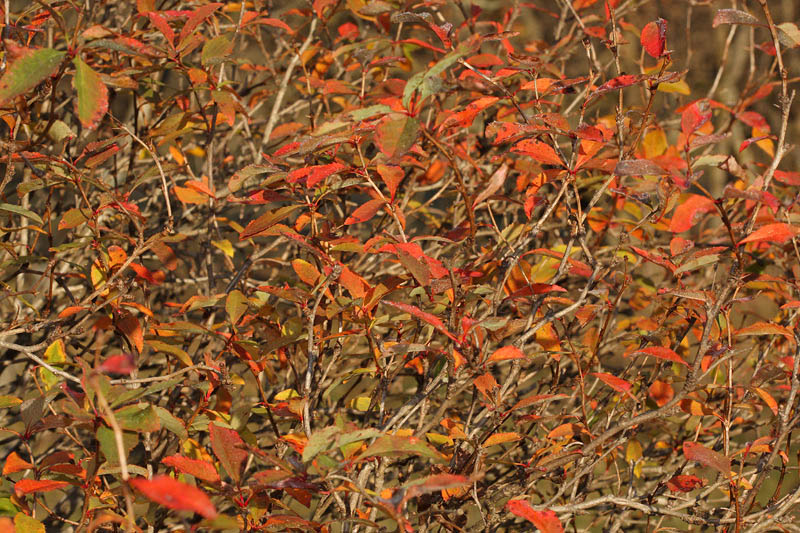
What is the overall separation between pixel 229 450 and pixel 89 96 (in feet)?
1.62

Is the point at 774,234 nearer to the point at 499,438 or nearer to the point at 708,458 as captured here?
the point at 708,458

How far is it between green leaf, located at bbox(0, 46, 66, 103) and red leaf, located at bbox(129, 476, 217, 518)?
0.49 meters

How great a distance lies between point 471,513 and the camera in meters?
1.98

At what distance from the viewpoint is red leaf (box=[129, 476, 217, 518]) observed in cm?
58

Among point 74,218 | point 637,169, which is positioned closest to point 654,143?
point 637,169

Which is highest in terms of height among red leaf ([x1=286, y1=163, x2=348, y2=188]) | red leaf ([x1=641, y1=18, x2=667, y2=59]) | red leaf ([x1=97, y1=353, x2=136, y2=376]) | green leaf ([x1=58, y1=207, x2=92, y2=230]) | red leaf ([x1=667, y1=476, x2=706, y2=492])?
red leaf ([x1=641, y1=18, x2=667, y2=59])

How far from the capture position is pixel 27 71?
32.2 inches

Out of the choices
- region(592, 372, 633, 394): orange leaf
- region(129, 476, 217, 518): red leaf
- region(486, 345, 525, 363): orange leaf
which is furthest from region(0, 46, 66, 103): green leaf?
region(592, 372, 633, 394): orange leaf

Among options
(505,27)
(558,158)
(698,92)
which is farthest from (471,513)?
(698,92)

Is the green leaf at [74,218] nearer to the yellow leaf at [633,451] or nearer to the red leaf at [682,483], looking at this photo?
the red leaf at [682,483]

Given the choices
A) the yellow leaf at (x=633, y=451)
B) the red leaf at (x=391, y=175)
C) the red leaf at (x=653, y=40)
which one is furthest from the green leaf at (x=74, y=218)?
the yellow leaf at (x=633, y=451)

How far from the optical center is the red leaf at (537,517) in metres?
0.96

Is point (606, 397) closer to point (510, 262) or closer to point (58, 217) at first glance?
point (510, 262)

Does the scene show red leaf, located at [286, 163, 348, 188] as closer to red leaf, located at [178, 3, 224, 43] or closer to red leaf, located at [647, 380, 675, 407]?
red leaf, located at [178, 3, 224, 43]
